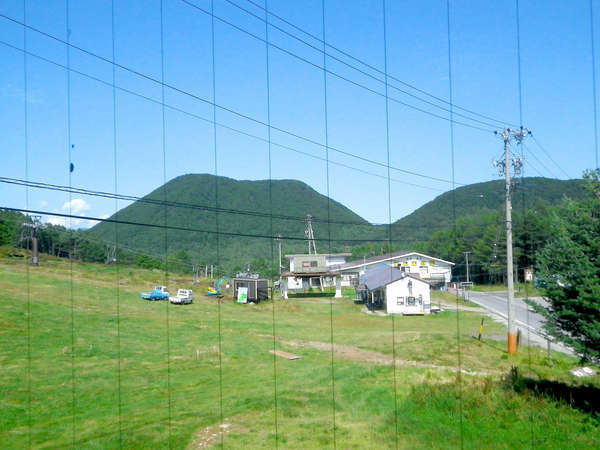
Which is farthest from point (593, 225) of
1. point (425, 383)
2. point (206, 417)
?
point (206, 417)

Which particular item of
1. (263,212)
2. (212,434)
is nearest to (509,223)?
(263,212)

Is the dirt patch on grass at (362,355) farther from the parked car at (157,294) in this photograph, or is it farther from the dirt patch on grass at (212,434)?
the parked car at (157,294)

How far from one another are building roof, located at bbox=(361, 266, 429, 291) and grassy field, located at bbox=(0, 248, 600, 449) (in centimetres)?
212

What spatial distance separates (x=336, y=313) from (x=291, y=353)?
22.2ft

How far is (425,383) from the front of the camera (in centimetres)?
765

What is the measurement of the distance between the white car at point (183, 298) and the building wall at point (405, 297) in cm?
896

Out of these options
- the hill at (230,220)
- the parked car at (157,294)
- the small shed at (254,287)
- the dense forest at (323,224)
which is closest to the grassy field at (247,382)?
the dense forest at (323,224)

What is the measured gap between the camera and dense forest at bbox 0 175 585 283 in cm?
764

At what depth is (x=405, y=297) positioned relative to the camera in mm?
17672

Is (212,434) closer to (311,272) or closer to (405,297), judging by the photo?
(405,297)

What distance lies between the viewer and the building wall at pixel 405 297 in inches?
685

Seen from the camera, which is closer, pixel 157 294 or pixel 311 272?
Result: pixel 157 294

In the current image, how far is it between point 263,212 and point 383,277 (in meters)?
9.95

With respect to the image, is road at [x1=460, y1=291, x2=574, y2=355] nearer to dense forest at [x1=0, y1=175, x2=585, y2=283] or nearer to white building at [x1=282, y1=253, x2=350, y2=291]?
dense forest at [x1=0, y1=175, x2=585, y2=283]
